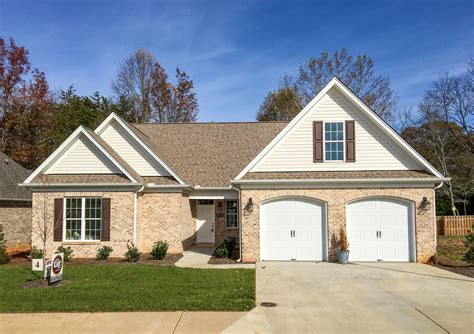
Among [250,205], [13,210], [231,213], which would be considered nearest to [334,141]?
[250,205]

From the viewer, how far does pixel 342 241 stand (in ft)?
50.1

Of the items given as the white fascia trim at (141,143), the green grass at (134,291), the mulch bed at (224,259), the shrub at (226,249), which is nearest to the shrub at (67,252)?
the green grass at (134,291)

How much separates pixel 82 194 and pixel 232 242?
21.9 feet

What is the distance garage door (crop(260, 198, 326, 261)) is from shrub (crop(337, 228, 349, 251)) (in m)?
0.62

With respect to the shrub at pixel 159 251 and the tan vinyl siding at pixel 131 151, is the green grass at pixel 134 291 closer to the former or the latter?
the shrub at pixel 159 251

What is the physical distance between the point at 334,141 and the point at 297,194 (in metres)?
2.72

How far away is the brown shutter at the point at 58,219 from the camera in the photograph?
55.0 ft

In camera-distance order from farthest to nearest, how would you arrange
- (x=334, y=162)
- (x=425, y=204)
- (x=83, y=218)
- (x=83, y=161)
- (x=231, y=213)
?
(x=231, y=213), (x=83, y=161), (x=83, y=218), (x=334, y=162), (x=425, y=204)

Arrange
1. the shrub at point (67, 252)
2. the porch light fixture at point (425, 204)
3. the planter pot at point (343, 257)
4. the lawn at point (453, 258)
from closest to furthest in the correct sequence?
the lawn at point (453, 258) < the planter pot at point (343, 257) < the porch light fixture at point (425, 204) < the shrub at point (67, 252)

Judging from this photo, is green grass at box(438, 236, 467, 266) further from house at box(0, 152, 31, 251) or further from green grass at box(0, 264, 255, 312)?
house at box(0, 152, 31, 251)

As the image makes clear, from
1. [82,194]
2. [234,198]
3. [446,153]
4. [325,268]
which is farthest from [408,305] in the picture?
[446,153]

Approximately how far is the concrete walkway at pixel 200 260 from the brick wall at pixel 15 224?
10.9m

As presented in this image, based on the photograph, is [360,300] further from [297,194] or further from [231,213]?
[231,213]

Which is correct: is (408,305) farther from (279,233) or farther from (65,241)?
(65,241)
